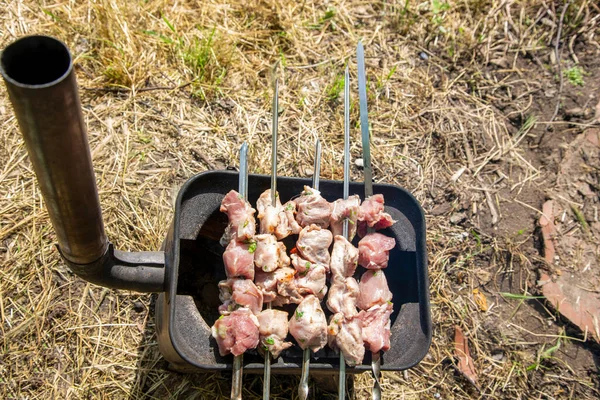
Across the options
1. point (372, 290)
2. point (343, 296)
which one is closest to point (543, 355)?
point (372, 290)

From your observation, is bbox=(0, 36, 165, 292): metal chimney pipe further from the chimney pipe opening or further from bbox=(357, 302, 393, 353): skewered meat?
bbox=(357, 302, 393, 353): skewered meat

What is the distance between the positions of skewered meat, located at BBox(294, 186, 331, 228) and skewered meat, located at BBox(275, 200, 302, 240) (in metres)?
0.03

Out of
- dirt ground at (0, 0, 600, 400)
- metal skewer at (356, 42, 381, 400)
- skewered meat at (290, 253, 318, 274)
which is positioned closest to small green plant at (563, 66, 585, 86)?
dirt ground at (0, 0, 600, 400)

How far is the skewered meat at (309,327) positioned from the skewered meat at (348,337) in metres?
0.05

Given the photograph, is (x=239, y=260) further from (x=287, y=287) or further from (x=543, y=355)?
(x=543, y=355)

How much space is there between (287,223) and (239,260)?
0.93ft

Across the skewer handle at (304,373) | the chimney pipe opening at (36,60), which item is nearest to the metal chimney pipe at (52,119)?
the chimney pipe opening at (36,60)

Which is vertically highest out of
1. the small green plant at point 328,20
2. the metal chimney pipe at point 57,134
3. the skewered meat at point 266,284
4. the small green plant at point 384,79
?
the metal chimney pipe at point 57,134

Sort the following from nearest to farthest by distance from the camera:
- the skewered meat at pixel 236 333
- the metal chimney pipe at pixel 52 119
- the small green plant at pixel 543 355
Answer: the metal chimney pipe at pixel 52 119, the skewered meat at pixel 236 333, the small green plant at pixel 543 355

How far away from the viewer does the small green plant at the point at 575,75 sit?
3.90 m

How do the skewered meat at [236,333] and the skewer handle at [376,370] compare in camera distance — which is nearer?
the skewered meat at [236,333]

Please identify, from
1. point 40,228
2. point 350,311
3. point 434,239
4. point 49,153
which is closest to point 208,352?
point 350,311

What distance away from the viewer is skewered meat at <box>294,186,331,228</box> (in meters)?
2.34

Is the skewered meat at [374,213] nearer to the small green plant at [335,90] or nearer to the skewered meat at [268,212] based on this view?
the skewered meat at [268,212]
